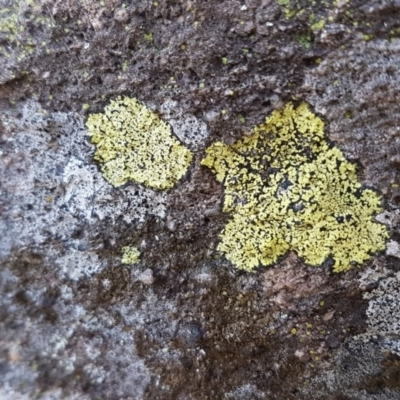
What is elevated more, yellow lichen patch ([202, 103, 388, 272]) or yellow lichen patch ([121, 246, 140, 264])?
yellow lichen patch ([202, 103, 388, 272])

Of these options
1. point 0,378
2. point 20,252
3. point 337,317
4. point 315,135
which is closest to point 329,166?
point 315,135

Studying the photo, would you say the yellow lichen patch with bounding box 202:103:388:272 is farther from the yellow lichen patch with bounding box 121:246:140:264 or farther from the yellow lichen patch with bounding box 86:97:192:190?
the yellow lichen patch with bounding box 121:246:140:264

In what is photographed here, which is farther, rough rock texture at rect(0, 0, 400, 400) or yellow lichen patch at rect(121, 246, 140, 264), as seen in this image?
yellow lichen patch at rect(121, 246, 140, 264)

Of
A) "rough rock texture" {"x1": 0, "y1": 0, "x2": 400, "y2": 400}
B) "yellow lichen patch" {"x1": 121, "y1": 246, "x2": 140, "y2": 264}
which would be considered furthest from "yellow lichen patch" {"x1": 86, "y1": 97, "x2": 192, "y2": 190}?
"yellow lichen patch" {"x1": 121, "y1": 246, "x2": 140, "y2": 264}

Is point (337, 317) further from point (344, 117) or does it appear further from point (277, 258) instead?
point (344, 117)

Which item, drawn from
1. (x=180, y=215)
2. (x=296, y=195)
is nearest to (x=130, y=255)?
(x=180, y=215)

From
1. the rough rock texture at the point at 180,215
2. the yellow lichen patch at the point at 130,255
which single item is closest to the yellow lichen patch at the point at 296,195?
the rough rock texture at the point at 180,215

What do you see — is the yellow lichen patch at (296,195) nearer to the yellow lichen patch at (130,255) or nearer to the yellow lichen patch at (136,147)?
the yellow lichen patch at (136,147)
